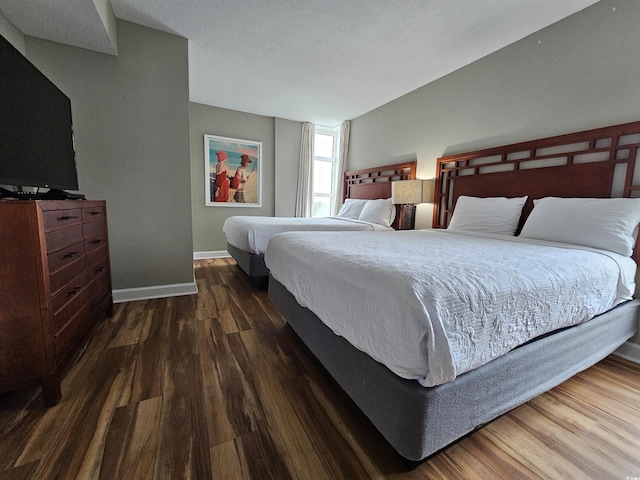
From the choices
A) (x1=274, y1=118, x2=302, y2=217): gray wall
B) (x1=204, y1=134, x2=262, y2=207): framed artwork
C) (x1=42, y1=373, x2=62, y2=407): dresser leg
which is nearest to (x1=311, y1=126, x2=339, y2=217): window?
(x1=274, y1=118, x2=302, y2=217): gray wall

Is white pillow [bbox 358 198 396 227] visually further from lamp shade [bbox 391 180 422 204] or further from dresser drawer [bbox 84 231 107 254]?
dresser drawer [bbox 84 231 107 254]

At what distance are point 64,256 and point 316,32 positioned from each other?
8.41ft

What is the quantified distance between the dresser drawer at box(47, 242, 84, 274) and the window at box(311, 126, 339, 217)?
3.93m

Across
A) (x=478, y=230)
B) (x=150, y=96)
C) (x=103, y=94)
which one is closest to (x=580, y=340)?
(x=478, y=230)

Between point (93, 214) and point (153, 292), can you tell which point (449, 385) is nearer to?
point (93, 214)

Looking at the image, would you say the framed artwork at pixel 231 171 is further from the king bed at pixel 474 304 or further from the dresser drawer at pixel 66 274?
the dresser drawer at pixel 66 274

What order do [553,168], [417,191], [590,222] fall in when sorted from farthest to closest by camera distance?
[417,191], [553,168], [590,222]

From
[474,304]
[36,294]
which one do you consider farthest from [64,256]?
[474,304]

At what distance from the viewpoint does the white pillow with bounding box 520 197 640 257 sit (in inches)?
66.7

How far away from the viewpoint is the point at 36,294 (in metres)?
1.17

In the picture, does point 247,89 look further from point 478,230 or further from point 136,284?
point 478,230

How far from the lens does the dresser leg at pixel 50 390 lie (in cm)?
123

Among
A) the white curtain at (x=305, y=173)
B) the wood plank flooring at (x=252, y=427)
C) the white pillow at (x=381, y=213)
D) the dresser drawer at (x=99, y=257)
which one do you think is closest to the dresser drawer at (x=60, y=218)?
the dresser drawer at (x=99, y=257)

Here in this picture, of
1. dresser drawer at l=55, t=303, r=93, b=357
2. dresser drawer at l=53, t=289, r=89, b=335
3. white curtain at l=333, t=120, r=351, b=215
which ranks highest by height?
white curtain at l=333, t=120, r=351, b=215
